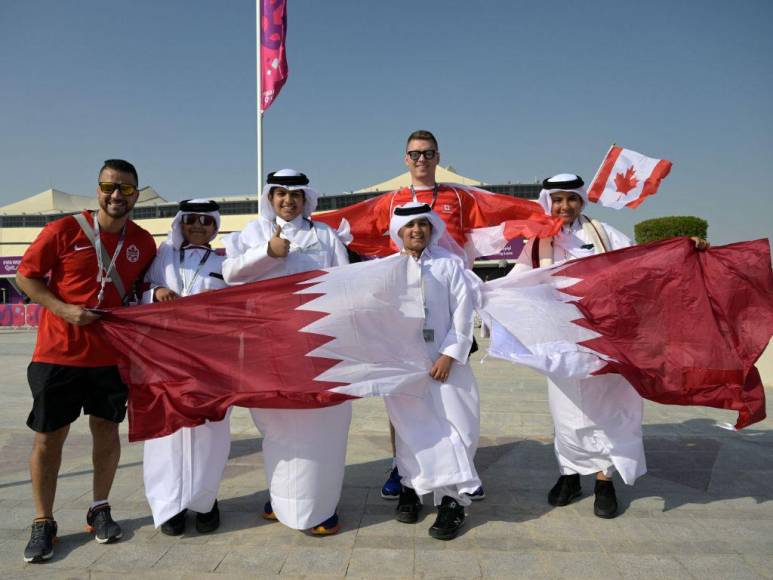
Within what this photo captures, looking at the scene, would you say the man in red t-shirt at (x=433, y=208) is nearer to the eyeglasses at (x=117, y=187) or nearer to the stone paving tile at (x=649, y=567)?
the eyeglasses at (x=117, y=187)

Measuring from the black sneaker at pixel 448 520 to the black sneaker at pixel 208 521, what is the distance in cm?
129

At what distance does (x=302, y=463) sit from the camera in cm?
341

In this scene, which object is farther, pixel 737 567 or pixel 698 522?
pixel 698 522

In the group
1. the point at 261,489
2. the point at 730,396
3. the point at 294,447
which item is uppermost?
the point at 730,396

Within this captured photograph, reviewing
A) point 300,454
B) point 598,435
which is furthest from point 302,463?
point 598,435

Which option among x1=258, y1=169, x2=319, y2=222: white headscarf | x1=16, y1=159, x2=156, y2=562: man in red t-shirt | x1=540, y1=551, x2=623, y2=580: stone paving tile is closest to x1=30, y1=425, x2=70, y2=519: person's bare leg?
x1=16, y1=159, x2=156, y2=562: man in red t-shirt

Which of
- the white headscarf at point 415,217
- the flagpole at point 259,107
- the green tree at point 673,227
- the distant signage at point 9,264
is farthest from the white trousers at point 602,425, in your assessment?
the distant signage at point 9,264

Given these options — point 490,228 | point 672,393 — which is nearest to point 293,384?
point 490,228

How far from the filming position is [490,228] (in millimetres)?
4516

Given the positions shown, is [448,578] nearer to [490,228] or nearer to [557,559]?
[557,559]

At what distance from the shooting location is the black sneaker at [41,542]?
311 centimetres

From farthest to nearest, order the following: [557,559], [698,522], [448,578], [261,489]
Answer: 1. [261,489]
2. [698,522]
3. [557,559]
4. [448,578]

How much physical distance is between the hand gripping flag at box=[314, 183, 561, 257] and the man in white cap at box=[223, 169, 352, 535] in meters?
0.69

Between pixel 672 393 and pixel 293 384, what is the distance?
2338mm
